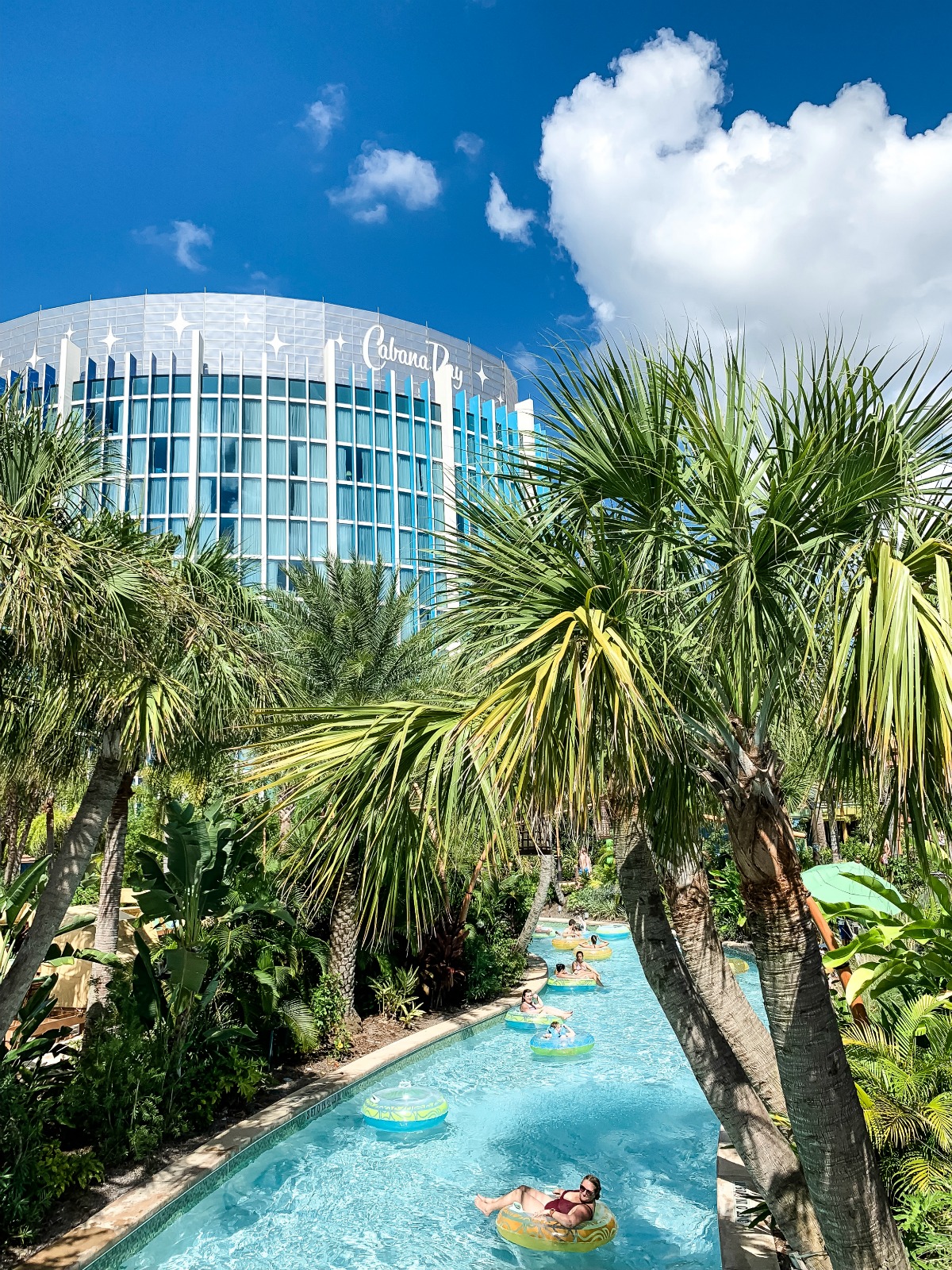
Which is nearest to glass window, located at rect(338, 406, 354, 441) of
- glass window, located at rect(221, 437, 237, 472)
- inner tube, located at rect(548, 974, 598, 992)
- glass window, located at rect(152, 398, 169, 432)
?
glass window, located at rect(221, 437, 237, 472)

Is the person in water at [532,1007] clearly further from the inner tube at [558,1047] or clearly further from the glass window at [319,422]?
the glass window at [319,422]

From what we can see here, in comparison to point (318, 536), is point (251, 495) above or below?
above

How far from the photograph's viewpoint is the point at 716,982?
5.49 metres

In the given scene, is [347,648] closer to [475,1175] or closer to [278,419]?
[475,1175]

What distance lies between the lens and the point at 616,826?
16.4 feet

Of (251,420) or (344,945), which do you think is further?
(251,420)

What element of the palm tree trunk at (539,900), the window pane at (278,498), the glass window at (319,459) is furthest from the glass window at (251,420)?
the palm tree trunk at (539,900)

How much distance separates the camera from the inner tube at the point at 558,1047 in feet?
49.2

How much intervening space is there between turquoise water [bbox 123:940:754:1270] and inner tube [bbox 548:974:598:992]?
375 centimetres

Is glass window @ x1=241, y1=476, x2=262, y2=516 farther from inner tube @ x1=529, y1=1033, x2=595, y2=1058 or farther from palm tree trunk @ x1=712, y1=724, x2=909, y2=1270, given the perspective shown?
palm tree trunk @ x1=712, y1=724, x2=909, y2=1270

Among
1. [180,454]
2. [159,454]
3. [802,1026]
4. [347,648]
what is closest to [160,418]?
[159,454]

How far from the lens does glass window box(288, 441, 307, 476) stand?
5178cm

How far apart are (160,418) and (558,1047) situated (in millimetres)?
44691

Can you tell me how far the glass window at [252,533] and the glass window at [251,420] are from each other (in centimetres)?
501
